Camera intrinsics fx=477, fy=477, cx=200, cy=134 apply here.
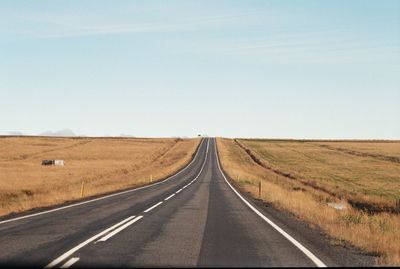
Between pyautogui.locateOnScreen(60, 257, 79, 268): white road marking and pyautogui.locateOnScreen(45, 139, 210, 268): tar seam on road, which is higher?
pyautogui.locateOnScreen(60, 257, 79, 268): white road marking

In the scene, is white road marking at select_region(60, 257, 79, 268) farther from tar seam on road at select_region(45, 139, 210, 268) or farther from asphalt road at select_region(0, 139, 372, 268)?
tar seam on road at select_region(45, 139, 210, 268)

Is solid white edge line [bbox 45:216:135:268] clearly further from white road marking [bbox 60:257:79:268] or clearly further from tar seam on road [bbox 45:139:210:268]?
white road marking [bbox 60:257:79:268]

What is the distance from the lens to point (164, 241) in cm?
1057

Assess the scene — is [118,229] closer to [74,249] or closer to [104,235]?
[104,235]

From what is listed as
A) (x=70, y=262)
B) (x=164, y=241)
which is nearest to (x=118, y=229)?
(x=164, y=241)

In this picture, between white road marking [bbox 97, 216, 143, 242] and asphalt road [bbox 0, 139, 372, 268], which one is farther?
white road marking [bbox 97, 216, 143, 242]

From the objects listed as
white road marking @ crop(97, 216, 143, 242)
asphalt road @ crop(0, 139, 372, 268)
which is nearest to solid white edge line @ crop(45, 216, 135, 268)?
asphalt road @ crop(0, 139, 372, 268)

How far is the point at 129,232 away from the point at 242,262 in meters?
4.49

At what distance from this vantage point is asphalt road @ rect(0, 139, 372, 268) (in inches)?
331

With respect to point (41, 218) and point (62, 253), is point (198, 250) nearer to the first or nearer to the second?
point (62, 253)

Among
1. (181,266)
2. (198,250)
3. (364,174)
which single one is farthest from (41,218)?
(364,174)

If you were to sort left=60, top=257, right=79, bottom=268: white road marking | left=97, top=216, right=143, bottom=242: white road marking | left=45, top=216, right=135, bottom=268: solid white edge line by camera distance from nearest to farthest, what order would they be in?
left=60, top=257, right=79, bottom=268: white road marking
left=45, top=216, right=135, bottom=268: solid white edge line
left=97, top=216, right=143, bottom=242: white road marking

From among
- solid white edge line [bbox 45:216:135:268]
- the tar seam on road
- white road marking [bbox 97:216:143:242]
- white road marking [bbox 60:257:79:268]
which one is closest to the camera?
white road marking [bbox 60:257:79:268]

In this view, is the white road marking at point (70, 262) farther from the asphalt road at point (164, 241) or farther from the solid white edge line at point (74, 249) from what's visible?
the solid white edge line at point (74, 249)
